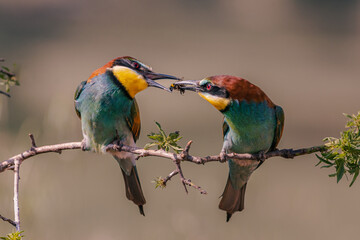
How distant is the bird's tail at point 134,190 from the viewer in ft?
8.66

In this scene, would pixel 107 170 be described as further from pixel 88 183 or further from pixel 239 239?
pixel 239 239

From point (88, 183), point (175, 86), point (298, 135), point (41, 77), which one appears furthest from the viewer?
point (41, 77)

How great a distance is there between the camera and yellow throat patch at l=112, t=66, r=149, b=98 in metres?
2.39

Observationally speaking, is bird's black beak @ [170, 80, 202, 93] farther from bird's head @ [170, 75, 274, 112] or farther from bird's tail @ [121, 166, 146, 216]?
bird's tail @ [121, 166, 146, 216]

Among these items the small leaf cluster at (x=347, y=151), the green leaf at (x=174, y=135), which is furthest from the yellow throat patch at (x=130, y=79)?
the small leaf cluster at (x=347, y=151)

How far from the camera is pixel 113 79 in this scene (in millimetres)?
2518

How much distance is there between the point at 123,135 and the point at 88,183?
1.99 meters

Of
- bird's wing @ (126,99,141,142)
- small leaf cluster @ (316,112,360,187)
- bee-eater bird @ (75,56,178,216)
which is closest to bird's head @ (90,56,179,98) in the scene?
bee-eater bird @ (75,56,178,216)

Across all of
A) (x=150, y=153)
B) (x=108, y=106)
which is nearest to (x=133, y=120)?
(x=108, y=106)

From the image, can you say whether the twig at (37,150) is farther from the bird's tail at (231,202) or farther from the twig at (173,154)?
the bird's tail at (231,202)

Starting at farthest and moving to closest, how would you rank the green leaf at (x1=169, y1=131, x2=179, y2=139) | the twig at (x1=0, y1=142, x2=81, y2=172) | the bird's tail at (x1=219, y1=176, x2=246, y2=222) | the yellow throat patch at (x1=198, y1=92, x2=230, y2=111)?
the bird's tail at (x1=219, y1=176, x2=246, y2=222), the yellow throat patch at (x1=198, y1=92, x2=230, y2=111), the twig at (x1=0, y1=142, x2=81, y2=172), the green leaf at (x1=169, y1=131, x2=179, y2=139)

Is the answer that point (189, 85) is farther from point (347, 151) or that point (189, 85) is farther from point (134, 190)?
point (347, 151)

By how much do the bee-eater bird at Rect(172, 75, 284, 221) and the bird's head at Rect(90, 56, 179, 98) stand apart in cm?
10

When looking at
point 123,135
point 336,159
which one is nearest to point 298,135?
point 123,135
